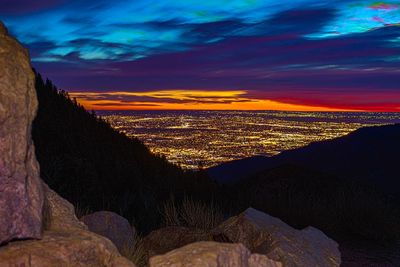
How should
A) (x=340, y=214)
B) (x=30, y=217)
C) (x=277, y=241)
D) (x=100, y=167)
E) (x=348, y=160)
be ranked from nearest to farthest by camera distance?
1. (x=30, y=217)
2. (x=277, y=241)
3. (x=340, y=214)
4. (x=100, y=167)
5. (x=348, y=160)

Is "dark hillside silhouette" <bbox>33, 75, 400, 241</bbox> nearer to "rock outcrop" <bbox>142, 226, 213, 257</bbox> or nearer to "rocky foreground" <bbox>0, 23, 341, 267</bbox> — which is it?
"rock outcrop" <bbox>142, 226, 213, 257</bbox>

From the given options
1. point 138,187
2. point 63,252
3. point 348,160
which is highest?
point 63,252

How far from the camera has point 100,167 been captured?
38.5 feet

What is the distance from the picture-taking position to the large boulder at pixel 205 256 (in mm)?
4461

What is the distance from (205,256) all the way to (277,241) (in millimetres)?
2152

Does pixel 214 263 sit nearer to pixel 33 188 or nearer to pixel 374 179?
pixel 33 188

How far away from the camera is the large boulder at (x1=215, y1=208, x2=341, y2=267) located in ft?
20.7

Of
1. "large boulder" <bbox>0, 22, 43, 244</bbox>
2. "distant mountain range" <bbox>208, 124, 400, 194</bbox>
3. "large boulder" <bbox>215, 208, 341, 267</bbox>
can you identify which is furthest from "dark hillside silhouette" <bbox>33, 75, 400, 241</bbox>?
"distant mountain range" <bbox>208, 124, 400, 194</bbox>

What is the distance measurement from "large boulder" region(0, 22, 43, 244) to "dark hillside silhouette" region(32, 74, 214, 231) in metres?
4.62

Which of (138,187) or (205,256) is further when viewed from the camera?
(138,187)

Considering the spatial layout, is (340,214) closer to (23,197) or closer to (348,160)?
(23,197)

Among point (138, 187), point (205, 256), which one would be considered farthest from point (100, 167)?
point (205, 256)

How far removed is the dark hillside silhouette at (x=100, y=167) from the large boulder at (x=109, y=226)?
1.48 meters

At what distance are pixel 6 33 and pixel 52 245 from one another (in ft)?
5.23
